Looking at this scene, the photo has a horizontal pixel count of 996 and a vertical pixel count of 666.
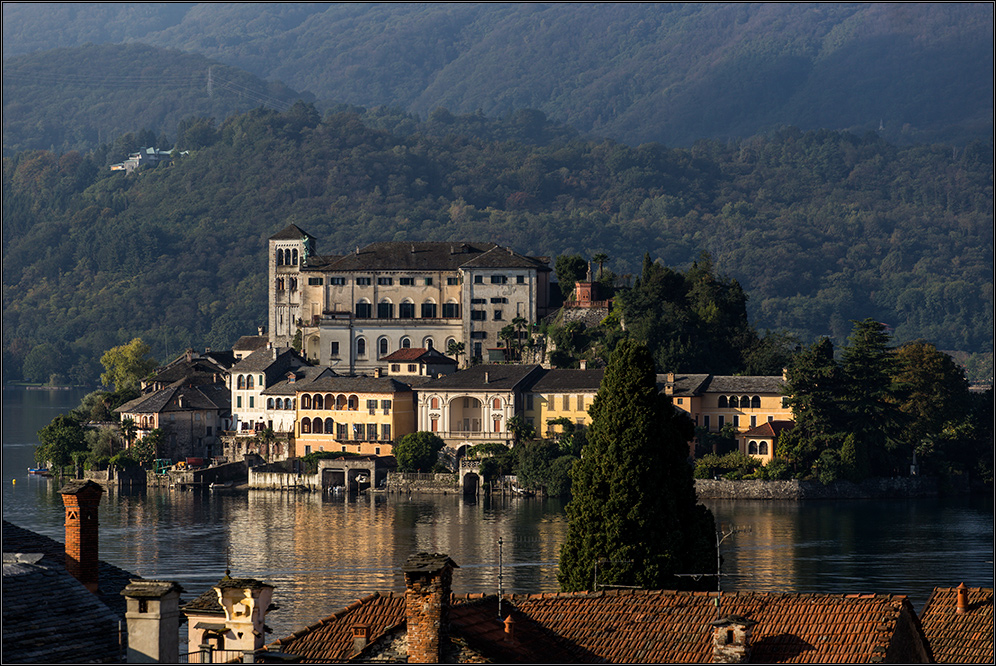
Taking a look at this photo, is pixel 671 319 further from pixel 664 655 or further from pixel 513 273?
pixel 664 655

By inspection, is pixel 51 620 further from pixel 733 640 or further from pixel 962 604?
pixel 962 604

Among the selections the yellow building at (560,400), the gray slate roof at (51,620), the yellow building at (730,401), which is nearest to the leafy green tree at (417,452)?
the yellow building at (560,400)

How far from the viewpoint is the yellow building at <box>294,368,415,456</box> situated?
386ft

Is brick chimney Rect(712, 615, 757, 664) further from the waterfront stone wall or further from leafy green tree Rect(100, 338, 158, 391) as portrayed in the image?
leafy green tree Rect(100, 338, 158, 391)

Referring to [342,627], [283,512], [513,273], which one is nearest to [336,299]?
[513,273]

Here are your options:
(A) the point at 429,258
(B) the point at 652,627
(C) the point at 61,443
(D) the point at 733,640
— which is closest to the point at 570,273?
(A) the point at 429,258

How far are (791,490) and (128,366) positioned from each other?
7277cm

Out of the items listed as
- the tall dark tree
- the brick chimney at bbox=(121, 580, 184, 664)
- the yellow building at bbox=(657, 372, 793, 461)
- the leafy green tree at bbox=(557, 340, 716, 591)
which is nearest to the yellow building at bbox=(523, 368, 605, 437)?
the yellow building at bbox=(657, 372, 793, 461)

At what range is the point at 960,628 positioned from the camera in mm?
28891

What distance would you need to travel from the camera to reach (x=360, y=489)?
113 metres

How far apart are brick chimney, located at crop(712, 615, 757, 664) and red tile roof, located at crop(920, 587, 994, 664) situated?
209 inches

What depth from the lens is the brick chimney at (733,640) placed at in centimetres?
2366

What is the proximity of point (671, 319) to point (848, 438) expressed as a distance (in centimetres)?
1724

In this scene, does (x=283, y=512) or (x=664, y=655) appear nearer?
(x=664, y=655)
